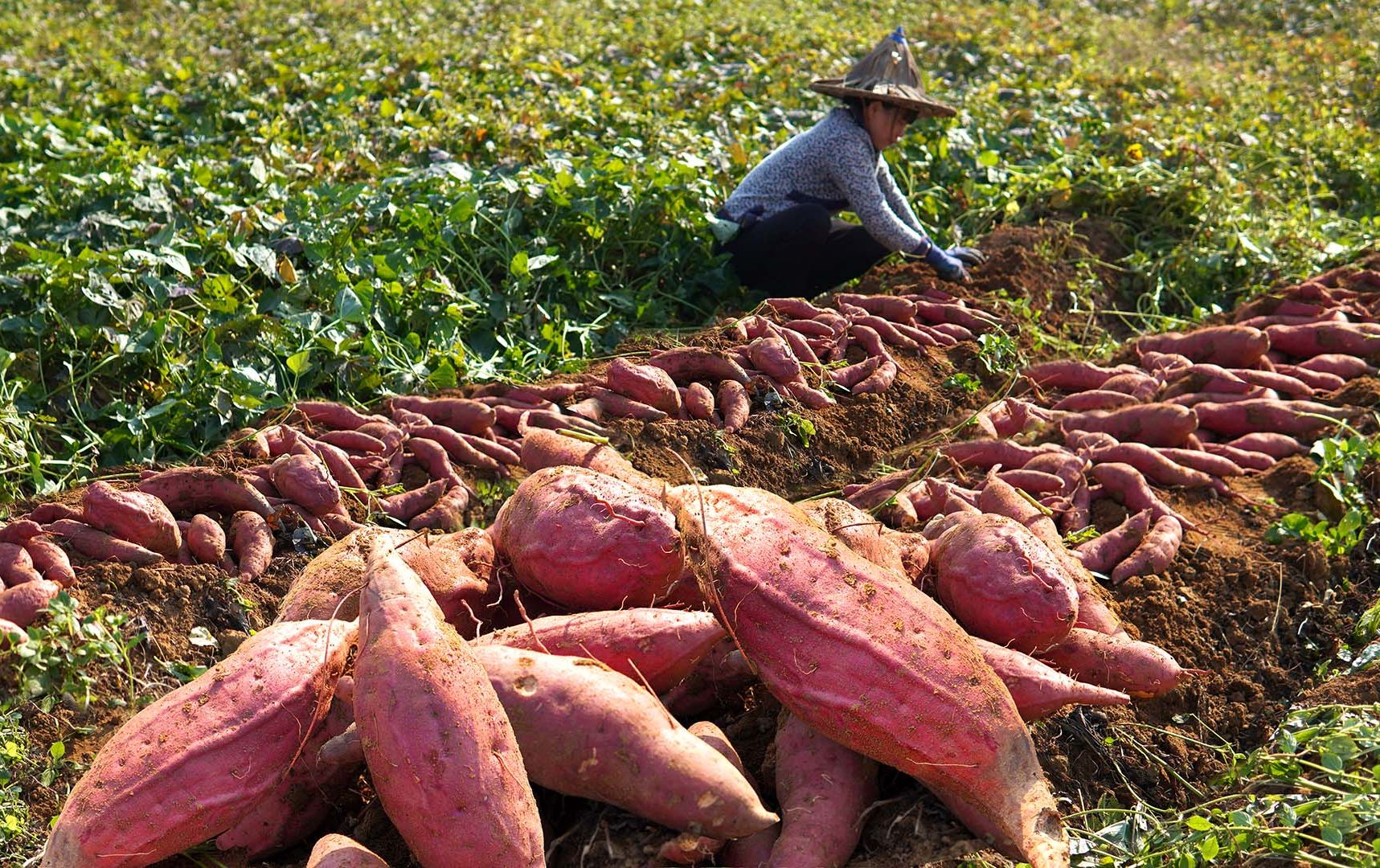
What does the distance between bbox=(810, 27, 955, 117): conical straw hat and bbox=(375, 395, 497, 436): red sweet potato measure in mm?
2871

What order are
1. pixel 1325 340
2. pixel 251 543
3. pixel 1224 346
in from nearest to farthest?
pixel 251 543 → pixel 1224 346 → pixel 1325 340

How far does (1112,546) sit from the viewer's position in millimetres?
3570

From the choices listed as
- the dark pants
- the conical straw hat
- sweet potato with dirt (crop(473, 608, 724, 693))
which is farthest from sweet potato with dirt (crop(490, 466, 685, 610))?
the conical straw hat

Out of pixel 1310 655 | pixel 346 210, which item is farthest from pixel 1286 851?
pixel 346 210

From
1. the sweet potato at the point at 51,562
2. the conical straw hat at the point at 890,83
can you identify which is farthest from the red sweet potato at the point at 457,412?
the conical straw hat at the point at 890,83

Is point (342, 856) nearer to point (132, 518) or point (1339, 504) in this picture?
point (132, 518)

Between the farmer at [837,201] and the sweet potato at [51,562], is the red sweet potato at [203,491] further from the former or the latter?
the farmer at [837,201]

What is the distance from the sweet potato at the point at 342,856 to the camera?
6.66 feet

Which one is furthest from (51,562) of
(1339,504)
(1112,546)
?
(1339,504)

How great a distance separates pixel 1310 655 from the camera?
3320mm

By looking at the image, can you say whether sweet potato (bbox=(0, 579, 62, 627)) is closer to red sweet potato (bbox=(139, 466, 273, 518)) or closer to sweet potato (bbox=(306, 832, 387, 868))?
red sweet potato (bbox=(139, 466, 273, 518))

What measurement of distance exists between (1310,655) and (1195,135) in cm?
578

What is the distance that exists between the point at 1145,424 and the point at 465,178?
3682 mm

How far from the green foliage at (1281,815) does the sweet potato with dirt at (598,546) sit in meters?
1.02
